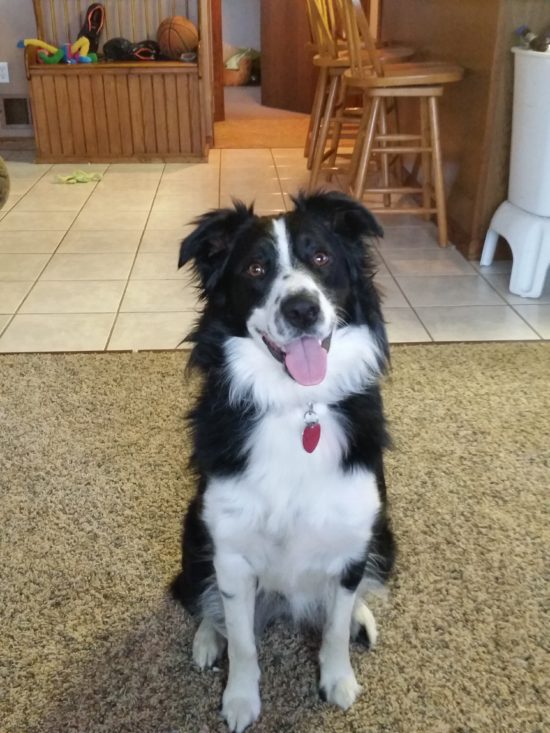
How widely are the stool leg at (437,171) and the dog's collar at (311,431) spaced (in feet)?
8.09

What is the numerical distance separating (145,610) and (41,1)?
5.00m

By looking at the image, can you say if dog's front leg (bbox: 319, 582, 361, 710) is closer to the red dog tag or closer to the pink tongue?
the red dog tag

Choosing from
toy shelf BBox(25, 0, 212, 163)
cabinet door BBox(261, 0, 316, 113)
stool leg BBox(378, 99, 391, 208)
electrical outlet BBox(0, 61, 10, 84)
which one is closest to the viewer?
stool leg BBox(378, 99, 391, 208)

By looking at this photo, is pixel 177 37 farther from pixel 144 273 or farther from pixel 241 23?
pixel 241 23

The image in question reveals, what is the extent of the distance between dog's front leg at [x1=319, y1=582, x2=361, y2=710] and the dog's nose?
0.48 m

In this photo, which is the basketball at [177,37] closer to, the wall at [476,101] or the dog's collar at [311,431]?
the wall at [476,101]

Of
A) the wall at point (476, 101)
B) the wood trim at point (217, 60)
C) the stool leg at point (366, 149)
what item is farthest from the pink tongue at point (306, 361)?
the wood trim at point (217, 60)

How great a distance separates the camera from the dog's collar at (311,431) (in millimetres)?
1256

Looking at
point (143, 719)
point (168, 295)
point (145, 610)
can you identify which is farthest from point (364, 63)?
point (143, 719)

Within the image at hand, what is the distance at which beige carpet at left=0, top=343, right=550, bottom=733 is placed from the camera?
1348mm

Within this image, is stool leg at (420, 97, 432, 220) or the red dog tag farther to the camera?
stool leg at (420, 97, 432, 220)

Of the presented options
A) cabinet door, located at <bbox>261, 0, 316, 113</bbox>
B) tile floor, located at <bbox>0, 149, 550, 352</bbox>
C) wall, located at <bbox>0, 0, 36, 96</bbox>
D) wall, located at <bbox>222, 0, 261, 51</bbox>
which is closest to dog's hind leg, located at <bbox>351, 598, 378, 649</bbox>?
tile floor, located at <bbox>0, 149, 550, 352</bbox>

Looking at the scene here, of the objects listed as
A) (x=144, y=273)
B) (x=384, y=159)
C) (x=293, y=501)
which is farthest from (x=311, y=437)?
(x=384, y=159)

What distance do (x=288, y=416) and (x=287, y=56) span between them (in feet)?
21.6
